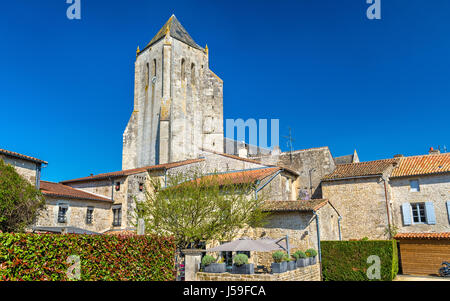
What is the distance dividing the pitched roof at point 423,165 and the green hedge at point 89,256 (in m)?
17.4

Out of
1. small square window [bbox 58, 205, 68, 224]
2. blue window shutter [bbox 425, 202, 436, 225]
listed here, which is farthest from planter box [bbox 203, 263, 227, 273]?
blue window shutter [bbox 425, 202, 436, 225]

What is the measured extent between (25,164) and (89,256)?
12.6m

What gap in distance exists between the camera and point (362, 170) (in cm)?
2322

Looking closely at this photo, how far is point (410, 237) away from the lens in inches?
763

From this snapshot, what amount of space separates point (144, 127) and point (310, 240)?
25.4 meters

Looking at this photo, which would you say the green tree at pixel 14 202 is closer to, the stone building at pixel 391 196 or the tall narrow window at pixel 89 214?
the tall narrow window at pixel 89 214

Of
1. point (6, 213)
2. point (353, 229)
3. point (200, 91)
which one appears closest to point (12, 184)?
point (6, 213)

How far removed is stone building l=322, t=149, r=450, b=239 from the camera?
2177cm

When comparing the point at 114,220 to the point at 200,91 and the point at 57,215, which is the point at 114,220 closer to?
the point at 57,215

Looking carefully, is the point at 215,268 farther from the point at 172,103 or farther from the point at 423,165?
the point at 172,103

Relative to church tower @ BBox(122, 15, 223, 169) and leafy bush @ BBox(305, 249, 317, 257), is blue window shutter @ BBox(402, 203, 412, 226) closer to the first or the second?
leafy bush @ BBox(305, 249, 317, 257)

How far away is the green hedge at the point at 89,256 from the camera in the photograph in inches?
305

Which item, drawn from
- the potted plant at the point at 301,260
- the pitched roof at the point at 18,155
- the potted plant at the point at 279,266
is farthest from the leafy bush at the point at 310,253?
the pitched roof at the point at 18,155

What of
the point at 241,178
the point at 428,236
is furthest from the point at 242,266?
the point at 428,236
